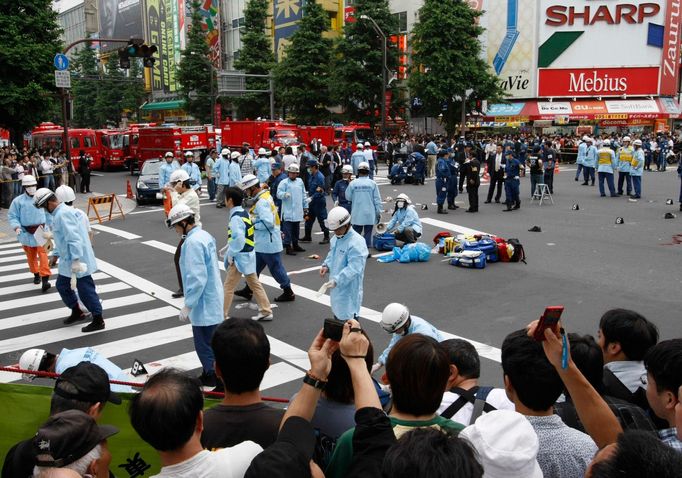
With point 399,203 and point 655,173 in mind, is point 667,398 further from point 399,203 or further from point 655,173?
point 655,173

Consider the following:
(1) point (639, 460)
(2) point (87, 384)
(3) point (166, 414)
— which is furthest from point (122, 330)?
(1) point (639, 460)

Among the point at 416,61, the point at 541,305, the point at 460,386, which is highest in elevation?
the point at 416,61

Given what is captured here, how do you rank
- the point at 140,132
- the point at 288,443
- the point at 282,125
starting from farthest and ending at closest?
the point at 282,125
the point at 140,132
the point at 288,443

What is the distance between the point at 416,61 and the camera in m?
45.8

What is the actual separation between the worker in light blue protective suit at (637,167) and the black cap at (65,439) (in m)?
21.8

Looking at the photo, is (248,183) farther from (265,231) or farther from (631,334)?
(631,334)

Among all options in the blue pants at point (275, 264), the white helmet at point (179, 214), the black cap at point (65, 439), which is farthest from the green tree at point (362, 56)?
the black cap at point (65, 439)

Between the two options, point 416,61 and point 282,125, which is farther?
point 416,61

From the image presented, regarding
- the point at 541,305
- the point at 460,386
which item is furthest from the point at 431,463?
the point at 541,305

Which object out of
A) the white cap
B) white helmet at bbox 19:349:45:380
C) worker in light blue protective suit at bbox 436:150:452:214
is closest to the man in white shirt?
the white cap

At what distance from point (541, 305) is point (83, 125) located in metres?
78.0

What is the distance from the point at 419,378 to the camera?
2.77 meters

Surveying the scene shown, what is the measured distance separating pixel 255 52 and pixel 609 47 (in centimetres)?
2823

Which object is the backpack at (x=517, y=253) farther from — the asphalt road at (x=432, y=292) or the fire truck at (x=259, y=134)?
the fire truck at (x=259, y=134)
